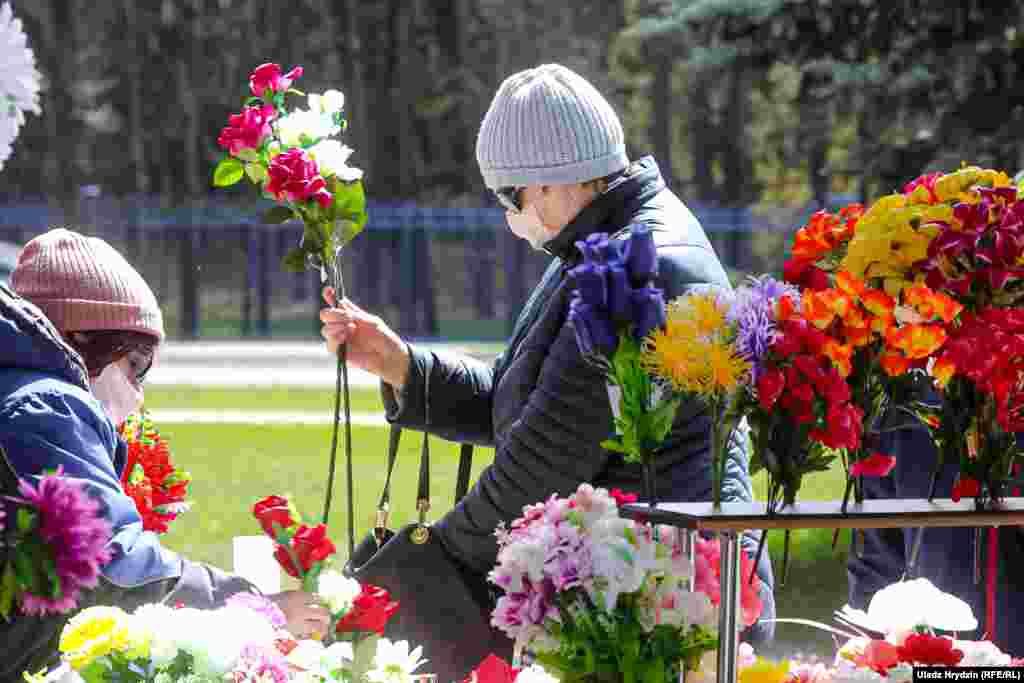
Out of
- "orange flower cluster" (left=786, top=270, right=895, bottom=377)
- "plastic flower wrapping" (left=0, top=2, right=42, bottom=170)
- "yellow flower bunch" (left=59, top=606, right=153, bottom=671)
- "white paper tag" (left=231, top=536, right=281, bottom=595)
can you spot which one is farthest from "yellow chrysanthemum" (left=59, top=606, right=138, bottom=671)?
"orange flower cluster" (left=786, top=270, right=895, bottom=377)

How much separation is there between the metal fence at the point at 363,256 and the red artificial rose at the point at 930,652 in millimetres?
20910

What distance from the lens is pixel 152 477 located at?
3.52 meters

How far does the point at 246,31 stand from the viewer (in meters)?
33.7

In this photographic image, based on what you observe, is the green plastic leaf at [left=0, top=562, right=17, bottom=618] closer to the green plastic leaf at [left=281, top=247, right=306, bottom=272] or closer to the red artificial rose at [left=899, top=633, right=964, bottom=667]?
the red artificial rose at [left=899, top=633, right=964, bottom=667]

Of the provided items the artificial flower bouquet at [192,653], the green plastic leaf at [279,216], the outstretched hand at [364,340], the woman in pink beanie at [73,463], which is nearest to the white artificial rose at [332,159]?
the green plastic leaf at [279,216]

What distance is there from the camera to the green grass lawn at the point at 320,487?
7.86 meters

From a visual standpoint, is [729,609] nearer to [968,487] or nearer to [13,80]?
[968,487]

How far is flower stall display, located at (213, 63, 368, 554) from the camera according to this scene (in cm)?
317

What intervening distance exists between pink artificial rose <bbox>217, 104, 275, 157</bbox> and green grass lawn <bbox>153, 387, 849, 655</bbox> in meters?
3.31

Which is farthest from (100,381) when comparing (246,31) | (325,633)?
(246,31)

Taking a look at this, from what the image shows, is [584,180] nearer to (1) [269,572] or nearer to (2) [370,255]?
(1) [269,572]

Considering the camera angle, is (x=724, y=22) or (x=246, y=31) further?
(x=246, y=31)

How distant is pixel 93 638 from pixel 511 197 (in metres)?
1.32

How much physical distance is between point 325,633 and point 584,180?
1088 millimetres
